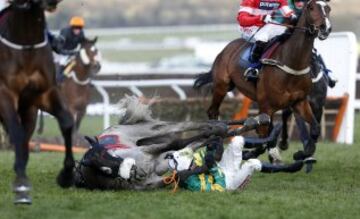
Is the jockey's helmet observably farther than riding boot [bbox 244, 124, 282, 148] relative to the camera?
Yes

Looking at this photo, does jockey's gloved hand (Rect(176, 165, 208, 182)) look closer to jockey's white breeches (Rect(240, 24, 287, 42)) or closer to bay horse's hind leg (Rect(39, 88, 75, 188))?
bay horse's hind leg (Rect(39, 88, 75, 188))

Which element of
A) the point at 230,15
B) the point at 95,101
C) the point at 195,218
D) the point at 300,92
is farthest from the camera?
the point at 230,15

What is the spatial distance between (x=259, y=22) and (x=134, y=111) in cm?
293

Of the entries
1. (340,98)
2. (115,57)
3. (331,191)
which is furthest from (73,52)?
(115,57)

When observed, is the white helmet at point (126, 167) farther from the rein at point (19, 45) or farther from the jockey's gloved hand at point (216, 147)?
the rein at point (19, 45)

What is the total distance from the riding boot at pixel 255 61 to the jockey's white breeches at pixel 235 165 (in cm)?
268

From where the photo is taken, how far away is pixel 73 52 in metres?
18.7

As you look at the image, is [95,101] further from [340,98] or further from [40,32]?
[40,32]

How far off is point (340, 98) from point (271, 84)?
622 centimetres

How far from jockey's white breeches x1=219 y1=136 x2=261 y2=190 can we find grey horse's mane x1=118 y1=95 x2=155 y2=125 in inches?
36.0

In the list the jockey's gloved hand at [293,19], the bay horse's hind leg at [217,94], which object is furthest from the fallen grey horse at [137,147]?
the bay horse's hind leg at [217,94]

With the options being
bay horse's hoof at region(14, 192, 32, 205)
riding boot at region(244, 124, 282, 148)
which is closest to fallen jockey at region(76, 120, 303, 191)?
riding boot at region(244, 124, 282, 148)

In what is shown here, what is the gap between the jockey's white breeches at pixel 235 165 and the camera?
27.8ft

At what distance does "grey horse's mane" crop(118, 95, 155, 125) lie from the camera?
9031mm
